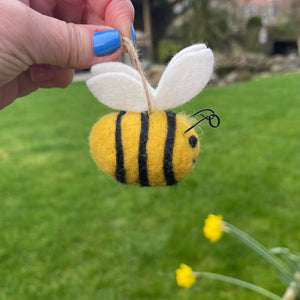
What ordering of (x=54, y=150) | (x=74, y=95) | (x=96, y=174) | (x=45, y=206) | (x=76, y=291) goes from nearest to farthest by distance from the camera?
(x=76, y=291) → (x=45, y=206) → (x=96, y=174) → (x=54, y=150) → (x=74, y=95)

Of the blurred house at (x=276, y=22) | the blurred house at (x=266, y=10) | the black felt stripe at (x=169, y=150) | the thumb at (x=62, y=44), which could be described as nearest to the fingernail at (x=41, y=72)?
the thumb at (x=62, y=44)

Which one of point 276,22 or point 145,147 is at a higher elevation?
point 145,147

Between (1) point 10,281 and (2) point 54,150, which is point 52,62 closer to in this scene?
(1) point 10,281

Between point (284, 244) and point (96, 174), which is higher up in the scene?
point (284, 244)

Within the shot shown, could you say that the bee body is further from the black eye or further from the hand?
the hand

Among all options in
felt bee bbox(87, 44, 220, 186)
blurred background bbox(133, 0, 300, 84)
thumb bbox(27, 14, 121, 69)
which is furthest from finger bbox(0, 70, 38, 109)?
blurred background bbox(133, 0, 300, 84)

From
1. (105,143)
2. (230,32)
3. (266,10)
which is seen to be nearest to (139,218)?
(105,143)

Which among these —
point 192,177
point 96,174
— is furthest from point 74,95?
point 192,177

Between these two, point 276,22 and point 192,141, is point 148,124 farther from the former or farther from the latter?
point 276,22
